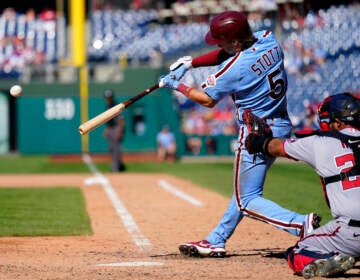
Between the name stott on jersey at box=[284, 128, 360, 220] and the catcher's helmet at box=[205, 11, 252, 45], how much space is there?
108cm

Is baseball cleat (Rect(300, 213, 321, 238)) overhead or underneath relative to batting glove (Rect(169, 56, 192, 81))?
underneath

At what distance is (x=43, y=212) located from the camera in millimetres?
10516

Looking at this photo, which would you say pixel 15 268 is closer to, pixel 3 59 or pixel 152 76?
pixel 152 76

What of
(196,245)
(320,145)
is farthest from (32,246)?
(320,145)

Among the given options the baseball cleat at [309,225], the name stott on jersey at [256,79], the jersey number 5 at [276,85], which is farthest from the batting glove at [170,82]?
the baseball cleat at [309,225]

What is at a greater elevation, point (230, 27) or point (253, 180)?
point (230, 27)

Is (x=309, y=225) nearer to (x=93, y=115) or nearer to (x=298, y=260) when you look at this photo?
(x=298, y=260)

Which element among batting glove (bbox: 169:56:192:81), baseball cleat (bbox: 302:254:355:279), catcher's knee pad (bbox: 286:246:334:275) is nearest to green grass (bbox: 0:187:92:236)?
batting glove (bbox: 169:56:192:81)

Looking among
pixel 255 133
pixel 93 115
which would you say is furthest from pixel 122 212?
pixel 93 115

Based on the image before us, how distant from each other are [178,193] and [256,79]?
24.7 feet

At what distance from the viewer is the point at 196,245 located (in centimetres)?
656

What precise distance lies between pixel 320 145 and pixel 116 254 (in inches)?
85.8

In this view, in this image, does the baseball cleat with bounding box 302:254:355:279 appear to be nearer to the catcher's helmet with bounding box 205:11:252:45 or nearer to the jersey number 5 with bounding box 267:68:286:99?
the jersey number 5 with bounding box 267:68:286:99

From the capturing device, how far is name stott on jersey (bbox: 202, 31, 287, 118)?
6098 mm
